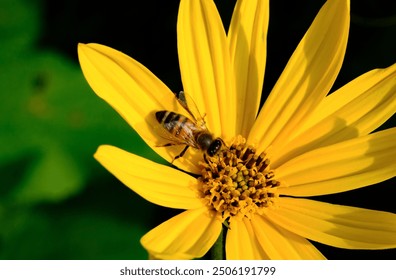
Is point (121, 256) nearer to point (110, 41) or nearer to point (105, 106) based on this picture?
point (105, 106)

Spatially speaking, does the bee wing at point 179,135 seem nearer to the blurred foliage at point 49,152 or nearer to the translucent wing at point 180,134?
the translucent wing at point 180,134

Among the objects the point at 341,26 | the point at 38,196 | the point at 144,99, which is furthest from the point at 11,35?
the point at 341,26

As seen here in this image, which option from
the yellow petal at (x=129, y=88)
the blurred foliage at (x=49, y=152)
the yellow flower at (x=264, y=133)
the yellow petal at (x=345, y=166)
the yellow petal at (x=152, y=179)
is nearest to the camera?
the yellow petal at (x=152, y=179)

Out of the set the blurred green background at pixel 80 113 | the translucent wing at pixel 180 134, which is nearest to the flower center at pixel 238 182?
the translucent wing at pixel 180 134

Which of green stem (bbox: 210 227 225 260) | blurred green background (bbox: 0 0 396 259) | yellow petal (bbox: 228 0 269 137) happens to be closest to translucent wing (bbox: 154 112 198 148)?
yellow petal (bbox: 228 0 269 137)

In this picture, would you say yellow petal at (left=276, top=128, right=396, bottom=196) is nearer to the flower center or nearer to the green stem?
the flower center

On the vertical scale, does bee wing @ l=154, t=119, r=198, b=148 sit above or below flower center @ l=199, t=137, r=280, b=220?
above

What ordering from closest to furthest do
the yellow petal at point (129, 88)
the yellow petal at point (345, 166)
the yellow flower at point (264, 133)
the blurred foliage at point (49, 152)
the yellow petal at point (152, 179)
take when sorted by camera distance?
the yellow petal at point (152, 179)
the yellow petal at point (129, 88)
the yellow flower at point (264, 133)
the yellow petal at point (345, 166)
the blurred foliage at point (49, 152)
